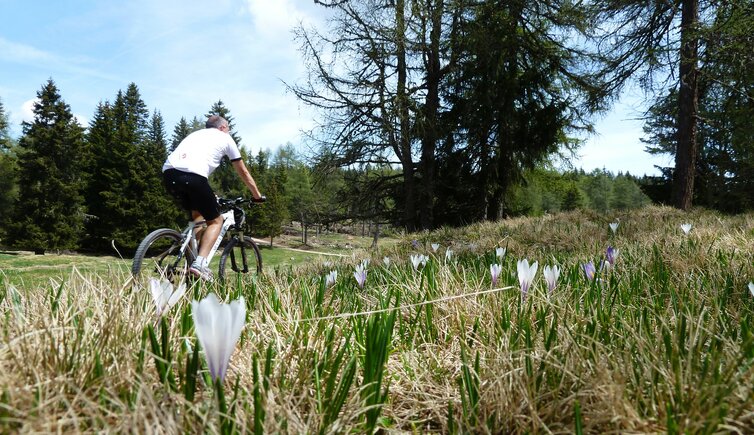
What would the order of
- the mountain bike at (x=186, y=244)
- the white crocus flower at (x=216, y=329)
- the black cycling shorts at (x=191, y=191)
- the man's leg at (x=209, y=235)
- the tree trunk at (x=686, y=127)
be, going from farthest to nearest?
1. the tree trunk at (x=686, y=127)
2. the man's leg at (x=209, y=235)
3. the black cycling shorts at (x=191, y=191)
4. the mountain bike at (x=186, y=244)
5. the white crocus flower at (x=216, y=329)

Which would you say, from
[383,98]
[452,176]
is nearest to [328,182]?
[383,98]

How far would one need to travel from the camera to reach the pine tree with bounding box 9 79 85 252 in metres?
32.8

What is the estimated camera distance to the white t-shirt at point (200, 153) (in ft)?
15.5

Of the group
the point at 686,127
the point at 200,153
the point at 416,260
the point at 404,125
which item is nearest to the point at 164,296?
the point at 416,260

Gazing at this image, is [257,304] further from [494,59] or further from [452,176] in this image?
[452,176]

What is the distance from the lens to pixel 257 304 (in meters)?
1.92

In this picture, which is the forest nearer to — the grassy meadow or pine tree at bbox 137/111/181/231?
the grassy meadow

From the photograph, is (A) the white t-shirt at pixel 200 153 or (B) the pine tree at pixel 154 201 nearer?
(A) the white t-shirt at pixel 200 153

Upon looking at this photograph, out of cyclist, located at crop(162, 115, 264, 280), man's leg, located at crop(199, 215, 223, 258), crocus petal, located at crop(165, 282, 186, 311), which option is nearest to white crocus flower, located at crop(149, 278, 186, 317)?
crocus petal, located at crop(165, 282, 186, 311)

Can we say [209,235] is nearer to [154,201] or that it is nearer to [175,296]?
[175,296]

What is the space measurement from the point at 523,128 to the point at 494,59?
123 inches

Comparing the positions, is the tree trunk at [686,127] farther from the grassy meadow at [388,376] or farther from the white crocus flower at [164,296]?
the white crocus flower at [164,296]

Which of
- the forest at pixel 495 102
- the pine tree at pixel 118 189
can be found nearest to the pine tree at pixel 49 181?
the pine tree at pixel 118 189

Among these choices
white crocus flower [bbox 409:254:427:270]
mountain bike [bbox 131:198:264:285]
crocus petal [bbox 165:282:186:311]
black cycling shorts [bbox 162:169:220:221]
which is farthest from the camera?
black cycling shorts [bbox 162:169:220:221]
